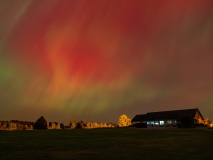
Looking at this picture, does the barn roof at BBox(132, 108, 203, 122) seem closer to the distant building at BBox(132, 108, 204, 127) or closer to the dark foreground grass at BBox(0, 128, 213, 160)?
the distant building at BBox(132, 108, 204, 127)

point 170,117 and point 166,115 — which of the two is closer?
point 170,117

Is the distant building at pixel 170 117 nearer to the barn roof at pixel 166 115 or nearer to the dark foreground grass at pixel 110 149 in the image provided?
the barn roof at pixel 166 115

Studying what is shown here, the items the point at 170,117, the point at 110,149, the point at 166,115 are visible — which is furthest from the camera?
the point at 166,115

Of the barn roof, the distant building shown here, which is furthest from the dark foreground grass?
the barn roof

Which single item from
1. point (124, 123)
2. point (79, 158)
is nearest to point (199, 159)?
point (79, 158)

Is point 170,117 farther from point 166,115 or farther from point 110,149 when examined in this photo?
point 110,149

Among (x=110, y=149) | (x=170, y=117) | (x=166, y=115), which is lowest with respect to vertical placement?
(x=110, y=149)

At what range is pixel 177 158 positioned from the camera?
11383 mm

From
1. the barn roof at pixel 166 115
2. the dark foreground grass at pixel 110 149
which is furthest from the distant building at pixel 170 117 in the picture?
the dark foreground grass at pixel 110 149

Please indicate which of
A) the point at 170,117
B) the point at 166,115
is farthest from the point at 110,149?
the point at 166,115

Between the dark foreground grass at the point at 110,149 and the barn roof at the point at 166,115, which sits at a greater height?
the barn roof at the point at 166,115

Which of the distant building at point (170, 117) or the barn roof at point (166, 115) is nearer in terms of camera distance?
the distant building at point (170, 117)

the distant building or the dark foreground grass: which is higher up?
the distant building

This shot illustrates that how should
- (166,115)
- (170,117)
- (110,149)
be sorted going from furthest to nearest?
(166,115) → (170,117) → (110,149)
